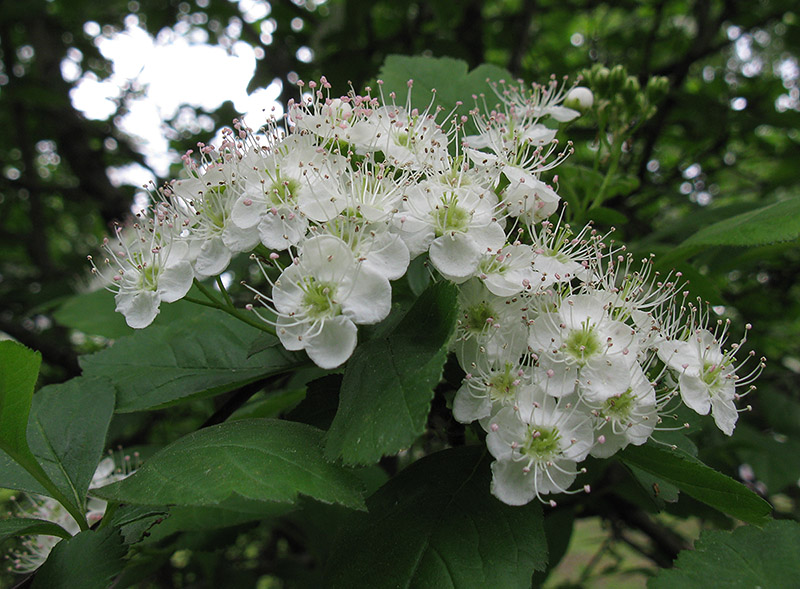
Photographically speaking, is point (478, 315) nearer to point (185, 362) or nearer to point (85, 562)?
point (185, 362)

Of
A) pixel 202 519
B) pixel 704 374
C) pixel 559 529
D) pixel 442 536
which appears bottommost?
pixel 559 529

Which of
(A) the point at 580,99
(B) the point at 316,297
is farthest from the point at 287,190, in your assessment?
(A) the point at 580,99

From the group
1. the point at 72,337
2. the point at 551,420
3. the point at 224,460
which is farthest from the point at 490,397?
the point at 72,337

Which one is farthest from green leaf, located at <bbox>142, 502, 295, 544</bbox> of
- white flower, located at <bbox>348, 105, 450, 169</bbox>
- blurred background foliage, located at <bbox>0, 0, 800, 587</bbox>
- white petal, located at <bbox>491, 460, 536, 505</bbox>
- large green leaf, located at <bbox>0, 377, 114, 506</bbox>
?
blurred background foliage, located at <bbox>0, 0, 800, 587</bbox>

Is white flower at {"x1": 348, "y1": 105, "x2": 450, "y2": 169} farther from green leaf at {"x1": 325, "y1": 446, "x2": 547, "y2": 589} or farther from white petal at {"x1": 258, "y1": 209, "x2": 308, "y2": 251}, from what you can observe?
green leaf at {"x1": 325, "y1": 446, "x2": 547, "y2": 589}

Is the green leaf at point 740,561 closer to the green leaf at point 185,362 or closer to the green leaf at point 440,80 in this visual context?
the green leaf at point 185,362

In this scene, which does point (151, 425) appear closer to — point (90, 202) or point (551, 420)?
point (90, 202)
